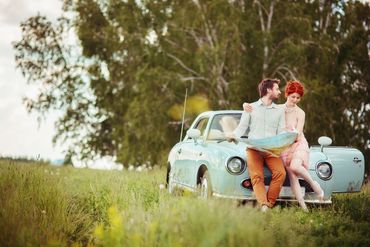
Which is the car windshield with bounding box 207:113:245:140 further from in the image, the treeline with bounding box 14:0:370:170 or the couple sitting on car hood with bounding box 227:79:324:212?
the treeline with bounding box 14:0:370:170

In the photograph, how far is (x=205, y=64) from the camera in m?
24.8

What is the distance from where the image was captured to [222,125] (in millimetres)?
9555

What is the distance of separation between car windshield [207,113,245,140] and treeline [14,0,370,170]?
1412cm

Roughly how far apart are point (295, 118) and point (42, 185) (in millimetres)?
3649

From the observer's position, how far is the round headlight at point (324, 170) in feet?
28.8

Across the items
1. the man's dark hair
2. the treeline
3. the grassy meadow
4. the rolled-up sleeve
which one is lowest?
the grassy meadow

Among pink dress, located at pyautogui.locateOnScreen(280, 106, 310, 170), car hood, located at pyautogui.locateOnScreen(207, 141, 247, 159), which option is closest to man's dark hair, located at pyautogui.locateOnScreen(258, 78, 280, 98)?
pink dress, located at pyautogui.locateOnScreen(280, 106, 310, 170)

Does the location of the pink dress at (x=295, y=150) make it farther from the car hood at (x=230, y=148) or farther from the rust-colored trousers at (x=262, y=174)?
the car hood at (x=230, y=148)

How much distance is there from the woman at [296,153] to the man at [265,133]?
0.61 ft

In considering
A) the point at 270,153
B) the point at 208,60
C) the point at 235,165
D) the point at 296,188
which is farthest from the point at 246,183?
the point at 208,60

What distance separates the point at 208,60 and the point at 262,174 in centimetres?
1728

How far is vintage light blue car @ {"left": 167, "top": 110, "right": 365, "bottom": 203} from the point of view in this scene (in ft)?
26.6

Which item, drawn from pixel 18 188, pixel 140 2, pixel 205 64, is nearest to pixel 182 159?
pixel 18 188

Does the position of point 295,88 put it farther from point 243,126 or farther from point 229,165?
point 229,165
